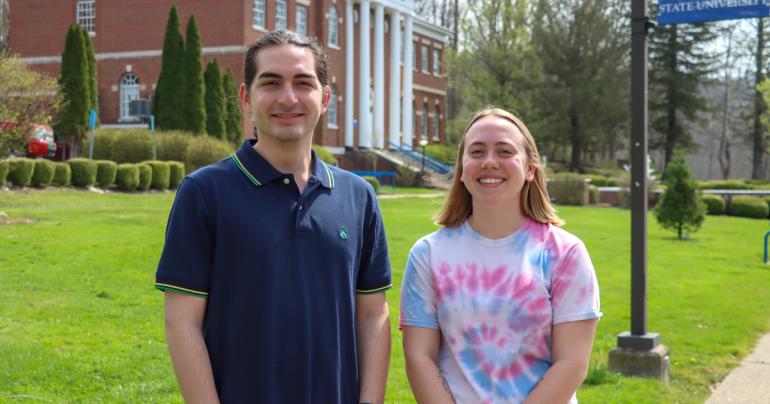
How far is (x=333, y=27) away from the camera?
131 feet

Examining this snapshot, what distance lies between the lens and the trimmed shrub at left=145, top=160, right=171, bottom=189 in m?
22.1

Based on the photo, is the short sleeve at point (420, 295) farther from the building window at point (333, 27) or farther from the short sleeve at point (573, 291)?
the building window at point (333, 27)

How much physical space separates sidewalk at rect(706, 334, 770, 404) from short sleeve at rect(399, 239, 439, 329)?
428cm

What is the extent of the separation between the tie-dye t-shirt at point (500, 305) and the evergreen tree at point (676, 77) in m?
51.9

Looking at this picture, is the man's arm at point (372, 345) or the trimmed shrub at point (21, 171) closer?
the man's arm at point (372, 345)

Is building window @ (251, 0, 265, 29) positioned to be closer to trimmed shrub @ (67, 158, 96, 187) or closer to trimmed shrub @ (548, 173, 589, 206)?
trimmed shrub @ (548, 173, 589, 206)

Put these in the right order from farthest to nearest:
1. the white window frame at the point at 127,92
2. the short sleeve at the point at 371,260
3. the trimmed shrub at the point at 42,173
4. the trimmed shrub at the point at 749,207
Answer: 1. the white window frame at the point at 127,92
2. the trimmed shrub at the point at 749,207
3. the trimmed shrub at the point at 42,173
4. the short sleeve at the point at 371,260

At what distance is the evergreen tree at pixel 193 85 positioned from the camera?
30438 mm

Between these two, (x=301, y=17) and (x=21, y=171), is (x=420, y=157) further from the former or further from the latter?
(x=21, y=171)

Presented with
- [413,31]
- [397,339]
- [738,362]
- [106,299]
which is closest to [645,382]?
[738,362]

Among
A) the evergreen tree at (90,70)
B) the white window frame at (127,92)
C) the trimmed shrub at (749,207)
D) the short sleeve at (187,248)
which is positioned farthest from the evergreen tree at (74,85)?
the short sleeve at (187,248)

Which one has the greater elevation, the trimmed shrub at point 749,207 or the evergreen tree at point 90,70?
the evergreen tree at point 90,70

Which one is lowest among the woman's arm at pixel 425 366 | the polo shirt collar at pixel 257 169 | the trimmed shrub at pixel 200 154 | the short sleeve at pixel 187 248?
the woman's arm at pixel 425 366

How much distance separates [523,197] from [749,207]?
2973 centimetres
